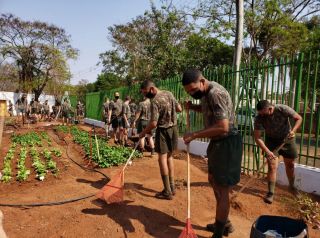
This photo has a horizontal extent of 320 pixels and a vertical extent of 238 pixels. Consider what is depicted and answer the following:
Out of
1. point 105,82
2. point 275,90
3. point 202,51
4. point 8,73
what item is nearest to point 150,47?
point 202,51

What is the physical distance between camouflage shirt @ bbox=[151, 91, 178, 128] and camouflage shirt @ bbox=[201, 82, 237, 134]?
1.76 meters

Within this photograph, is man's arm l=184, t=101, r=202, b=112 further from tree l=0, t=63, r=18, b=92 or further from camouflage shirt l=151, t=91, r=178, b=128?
tree l=0, t=63, r=18, b=92

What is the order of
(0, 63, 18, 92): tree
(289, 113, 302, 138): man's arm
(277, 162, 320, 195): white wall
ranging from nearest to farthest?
(289, 113, 302, 138): man's arm
(277, 162, 320, 195): white wall
(0, 63, 18, 92): tree

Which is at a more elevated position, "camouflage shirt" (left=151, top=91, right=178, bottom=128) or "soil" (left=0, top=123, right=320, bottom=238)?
"camouflage shirt" (left=151, top=91, right=178, bottom=128)

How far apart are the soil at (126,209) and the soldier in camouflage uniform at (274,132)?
535mm

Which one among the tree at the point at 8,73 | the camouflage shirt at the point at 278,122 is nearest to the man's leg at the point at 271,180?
the camouflage shirt at the point at 278,122

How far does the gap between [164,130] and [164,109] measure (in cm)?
36

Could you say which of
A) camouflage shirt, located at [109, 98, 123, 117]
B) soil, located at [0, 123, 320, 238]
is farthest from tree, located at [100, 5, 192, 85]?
soil, located at [0, 123, 320, 238]

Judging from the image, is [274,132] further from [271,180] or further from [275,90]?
[275,90]

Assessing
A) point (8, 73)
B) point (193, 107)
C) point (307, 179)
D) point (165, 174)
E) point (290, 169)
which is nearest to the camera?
point (193, 107)

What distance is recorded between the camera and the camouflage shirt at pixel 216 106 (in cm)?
388

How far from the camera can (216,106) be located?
153 inches

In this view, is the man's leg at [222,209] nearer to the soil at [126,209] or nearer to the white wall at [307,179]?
the soil at [126,209]

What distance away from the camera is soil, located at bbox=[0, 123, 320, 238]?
475cm
